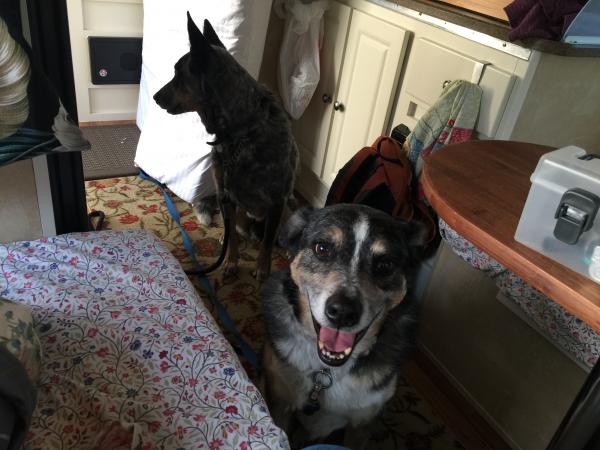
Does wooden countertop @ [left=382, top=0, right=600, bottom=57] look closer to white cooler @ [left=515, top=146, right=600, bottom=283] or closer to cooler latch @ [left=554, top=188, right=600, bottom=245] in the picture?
white cooler @ [left=515, top=146, right=600, bottom=283]

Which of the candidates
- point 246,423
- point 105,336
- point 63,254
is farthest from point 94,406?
point 63,254

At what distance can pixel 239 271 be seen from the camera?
238 cm

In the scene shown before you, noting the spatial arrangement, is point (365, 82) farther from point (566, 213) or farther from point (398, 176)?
point (566, 213)

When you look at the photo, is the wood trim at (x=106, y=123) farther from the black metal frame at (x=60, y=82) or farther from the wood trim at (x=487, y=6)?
the wood trim at (x=487, y=6)

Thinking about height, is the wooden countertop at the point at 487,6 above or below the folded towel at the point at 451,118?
above

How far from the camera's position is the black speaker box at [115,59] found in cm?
318

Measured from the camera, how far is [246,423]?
1097mm

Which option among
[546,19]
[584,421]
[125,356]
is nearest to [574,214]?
[584,421]

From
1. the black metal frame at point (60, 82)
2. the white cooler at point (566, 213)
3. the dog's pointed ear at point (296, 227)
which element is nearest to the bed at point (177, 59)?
the black metal frame at point (60, 82)

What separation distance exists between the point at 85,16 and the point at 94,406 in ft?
9.24

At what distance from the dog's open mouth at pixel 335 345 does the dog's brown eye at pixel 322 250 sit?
0.18 meters

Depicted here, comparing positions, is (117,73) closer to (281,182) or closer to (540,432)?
(281,182)

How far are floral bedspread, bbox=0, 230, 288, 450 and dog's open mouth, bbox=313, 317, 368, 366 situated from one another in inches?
8.4

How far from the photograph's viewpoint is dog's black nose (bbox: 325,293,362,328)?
3.82 feet
